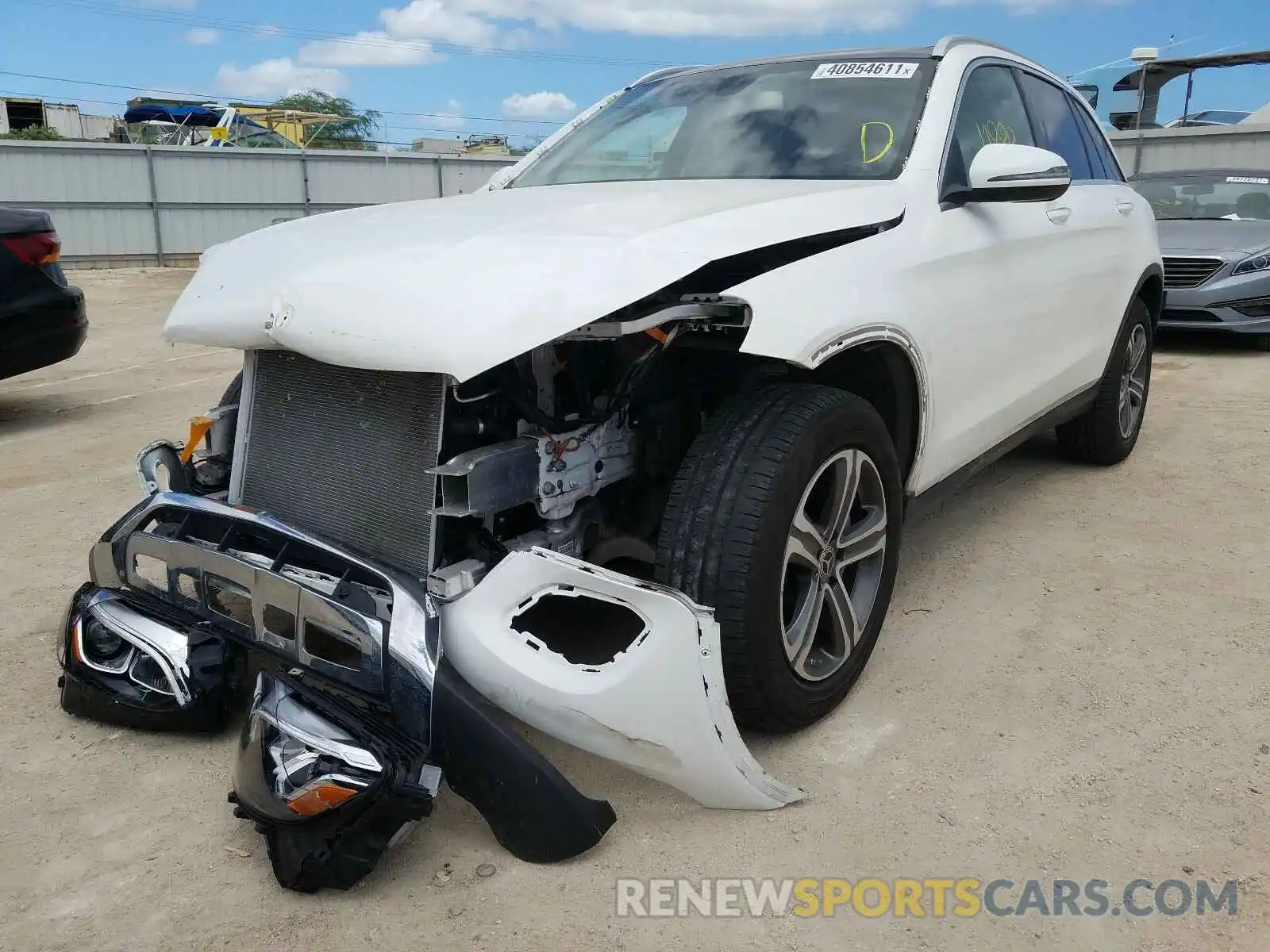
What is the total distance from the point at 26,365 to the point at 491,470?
16.4 feet

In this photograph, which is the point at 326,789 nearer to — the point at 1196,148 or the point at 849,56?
the point at 849,56

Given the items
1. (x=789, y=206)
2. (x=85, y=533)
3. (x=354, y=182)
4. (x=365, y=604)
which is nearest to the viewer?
(x=365, y=604)

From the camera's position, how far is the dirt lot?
6.59ft

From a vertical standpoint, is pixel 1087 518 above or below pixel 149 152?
below

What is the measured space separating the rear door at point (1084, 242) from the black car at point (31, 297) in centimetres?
A: 512

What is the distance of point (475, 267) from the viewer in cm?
217

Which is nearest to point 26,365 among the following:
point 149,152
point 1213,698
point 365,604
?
point 365,604

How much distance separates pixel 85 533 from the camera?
420 cm

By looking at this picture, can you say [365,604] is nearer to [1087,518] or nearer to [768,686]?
[768,686]

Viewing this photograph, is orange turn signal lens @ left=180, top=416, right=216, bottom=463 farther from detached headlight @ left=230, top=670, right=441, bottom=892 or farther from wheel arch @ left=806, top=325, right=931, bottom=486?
wheel arch @ left=806, top=325, right=931, bottom=486

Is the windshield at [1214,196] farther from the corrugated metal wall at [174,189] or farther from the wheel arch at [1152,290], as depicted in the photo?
the corrugated metal wall at [174,189]

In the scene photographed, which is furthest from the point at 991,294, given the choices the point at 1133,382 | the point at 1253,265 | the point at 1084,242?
the point at 1253,265

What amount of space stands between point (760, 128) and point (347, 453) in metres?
1.69

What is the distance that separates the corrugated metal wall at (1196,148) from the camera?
1586 centimetres
